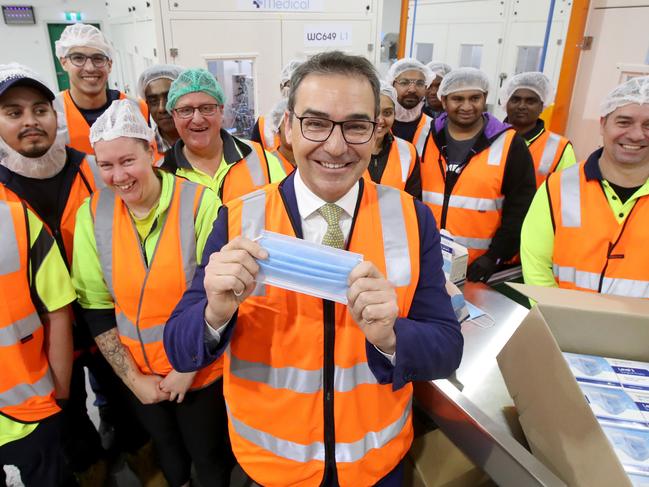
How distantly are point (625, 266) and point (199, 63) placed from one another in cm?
269

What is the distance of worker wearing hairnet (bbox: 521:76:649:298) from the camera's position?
1.59 m

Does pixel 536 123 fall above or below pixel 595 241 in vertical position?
above

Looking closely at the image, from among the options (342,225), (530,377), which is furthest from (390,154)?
(530,377)

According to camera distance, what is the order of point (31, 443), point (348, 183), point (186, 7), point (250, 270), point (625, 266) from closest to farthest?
point (250, 270)
point (348, 183)
point (31, 443)
point (625, 266)
point (186, 7)

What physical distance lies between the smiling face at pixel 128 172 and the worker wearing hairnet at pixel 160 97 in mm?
1030

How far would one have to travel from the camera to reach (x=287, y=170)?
227cm

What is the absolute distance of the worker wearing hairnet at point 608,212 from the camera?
1595 millimetres

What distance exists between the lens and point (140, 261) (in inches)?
59.1

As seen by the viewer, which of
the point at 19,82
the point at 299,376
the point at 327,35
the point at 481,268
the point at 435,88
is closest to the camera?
the point at 299,376

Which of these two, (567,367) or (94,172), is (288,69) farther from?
(567,367)

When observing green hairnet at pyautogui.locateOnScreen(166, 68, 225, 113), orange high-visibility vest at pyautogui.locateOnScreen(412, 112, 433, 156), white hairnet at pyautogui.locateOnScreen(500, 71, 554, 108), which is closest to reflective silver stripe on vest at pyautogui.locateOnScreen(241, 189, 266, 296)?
green hairnet at pyautogui.locateOnScreen(166, 68, 225, 113)

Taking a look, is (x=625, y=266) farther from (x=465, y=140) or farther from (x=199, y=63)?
(x=199, y=63)

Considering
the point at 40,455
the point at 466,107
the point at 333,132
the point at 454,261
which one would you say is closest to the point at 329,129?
the point at 333,132

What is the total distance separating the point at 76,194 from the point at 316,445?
1418 mm
